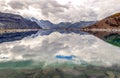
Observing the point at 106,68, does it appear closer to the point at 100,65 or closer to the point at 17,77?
the point at 100,65

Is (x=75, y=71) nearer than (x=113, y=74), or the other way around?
(x=113, y=74)

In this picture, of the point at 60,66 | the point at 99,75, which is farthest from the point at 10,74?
the point at 99,75

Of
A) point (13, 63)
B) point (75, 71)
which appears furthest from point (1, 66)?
point (75, 71)

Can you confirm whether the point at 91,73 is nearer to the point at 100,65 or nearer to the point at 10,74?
the point at 100,65

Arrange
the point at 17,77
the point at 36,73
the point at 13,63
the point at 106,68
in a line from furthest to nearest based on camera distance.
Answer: the point at 13,63 < the point at 106,68 < the point at 36,73 < the point at 17,77

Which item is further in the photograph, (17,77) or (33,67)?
(33,67)

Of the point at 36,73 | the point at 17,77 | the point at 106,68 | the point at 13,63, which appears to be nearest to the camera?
the point at 17,77

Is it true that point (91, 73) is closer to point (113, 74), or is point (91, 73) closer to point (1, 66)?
point (113, 74)
